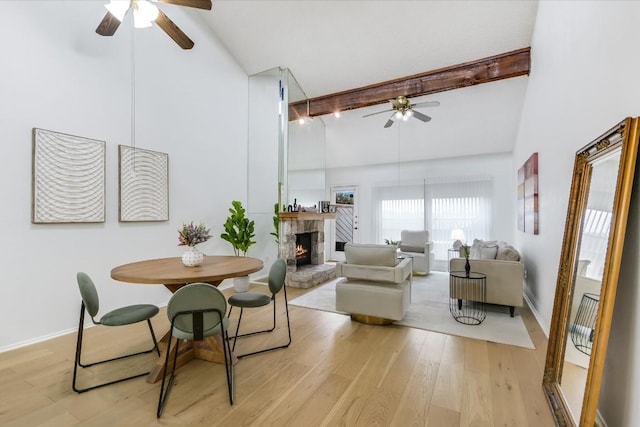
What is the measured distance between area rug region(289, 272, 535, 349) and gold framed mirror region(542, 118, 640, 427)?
91cm

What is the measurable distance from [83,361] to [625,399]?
11.8ft

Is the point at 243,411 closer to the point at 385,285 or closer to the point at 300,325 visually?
the point at 300,325

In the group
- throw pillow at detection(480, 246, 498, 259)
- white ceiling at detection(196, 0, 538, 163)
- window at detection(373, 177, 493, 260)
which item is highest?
white ceiling at detection(196, 0, 538, 163)

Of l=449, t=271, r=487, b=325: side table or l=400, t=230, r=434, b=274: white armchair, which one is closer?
l=449, t=271, r=487, b=325: side table

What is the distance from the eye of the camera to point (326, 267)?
5.74 metres

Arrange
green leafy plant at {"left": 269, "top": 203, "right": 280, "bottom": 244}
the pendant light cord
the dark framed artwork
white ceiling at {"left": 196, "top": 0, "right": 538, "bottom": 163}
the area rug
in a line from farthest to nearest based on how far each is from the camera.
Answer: green leafy plant at {"left": 269, "top": 203, "right": 280, "bottom": 244} < white ceiling at {"left": 196, "top": 0, "right": 538, "bottom": 163} < the dark framed artwork < the pendant light cord < the area rug

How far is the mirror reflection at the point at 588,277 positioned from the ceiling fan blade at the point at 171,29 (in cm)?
373

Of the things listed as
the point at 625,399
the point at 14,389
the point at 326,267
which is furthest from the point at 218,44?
the point at 625,399

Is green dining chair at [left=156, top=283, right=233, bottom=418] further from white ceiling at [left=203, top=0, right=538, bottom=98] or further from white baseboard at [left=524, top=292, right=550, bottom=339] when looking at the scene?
white ceiling at [left=203, top=0, right=538, bottom=98]

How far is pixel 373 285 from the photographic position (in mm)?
3215

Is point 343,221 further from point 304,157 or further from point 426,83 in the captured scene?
point 426,83

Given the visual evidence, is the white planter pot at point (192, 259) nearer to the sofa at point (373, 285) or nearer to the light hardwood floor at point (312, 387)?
the light hardwood floor at point (312, 387)

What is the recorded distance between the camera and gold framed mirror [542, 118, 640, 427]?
1.33 metres

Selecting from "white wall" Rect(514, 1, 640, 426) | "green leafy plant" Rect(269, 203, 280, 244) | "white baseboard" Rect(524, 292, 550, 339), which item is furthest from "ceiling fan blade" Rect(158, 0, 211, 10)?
"white baseboard" Rect(524, 292, 550, 339)
